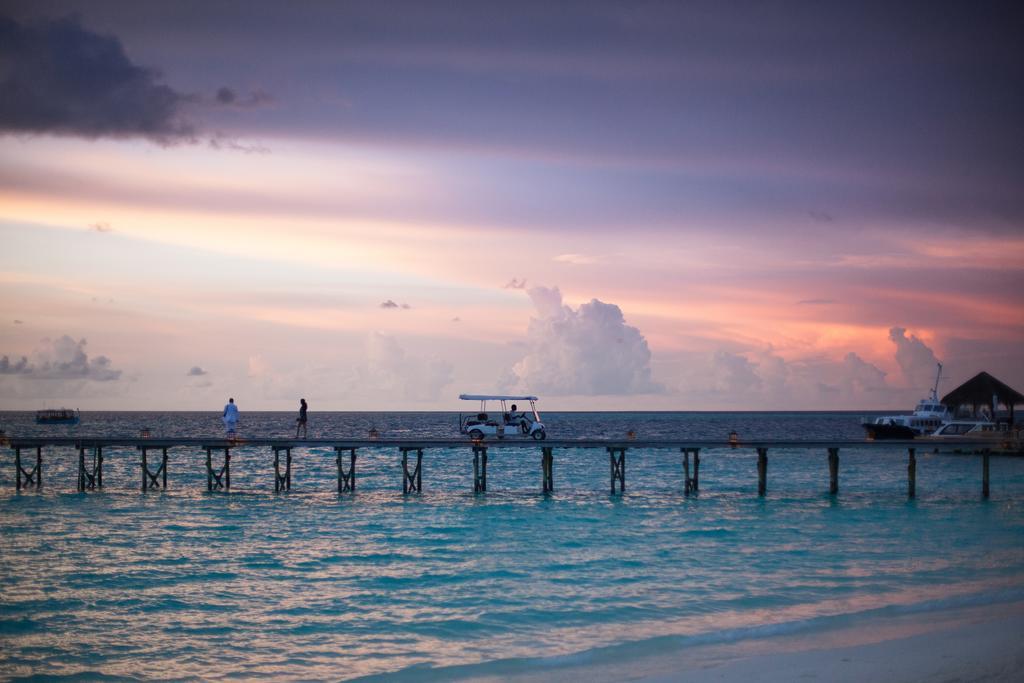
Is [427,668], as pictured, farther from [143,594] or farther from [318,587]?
[143,594]

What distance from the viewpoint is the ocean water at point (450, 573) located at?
1970 cm

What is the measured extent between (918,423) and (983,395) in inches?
344

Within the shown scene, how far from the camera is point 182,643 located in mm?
20156

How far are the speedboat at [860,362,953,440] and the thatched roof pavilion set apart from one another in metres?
1.46

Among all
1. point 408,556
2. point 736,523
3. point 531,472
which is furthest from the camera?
point 531,472

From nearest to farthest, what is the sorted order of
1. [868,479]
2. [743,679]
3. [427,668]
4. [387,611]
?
1. [743,679]
2. [427,668]
3. [387,611]
4. [868,479]

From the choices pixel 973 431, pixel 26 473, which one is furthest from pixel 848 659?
pixel 973 431

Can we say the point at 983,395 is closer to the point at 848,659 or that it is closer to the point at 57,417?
the point at 848,659

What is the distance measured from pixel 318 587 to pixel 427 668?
8610 mm

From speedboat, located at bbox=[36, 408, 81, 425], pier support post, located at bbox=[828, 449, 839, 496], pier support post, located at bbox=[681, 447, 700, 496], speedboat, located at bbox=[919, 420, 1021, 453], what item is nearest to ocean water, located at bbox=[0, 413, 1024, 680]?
pier support post, located at bbox=[828, 449, 839, 496]

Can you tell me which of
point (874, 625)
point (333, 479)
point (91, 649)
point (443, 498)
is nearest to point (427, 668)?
point (91, 649)

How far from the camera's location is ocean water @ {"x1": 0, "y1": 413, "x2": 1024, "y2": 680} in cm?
1970

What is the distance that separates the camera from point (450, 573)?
91.7 feet

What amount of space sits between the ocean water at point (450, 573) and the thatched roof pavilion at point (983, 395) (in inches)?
1435
